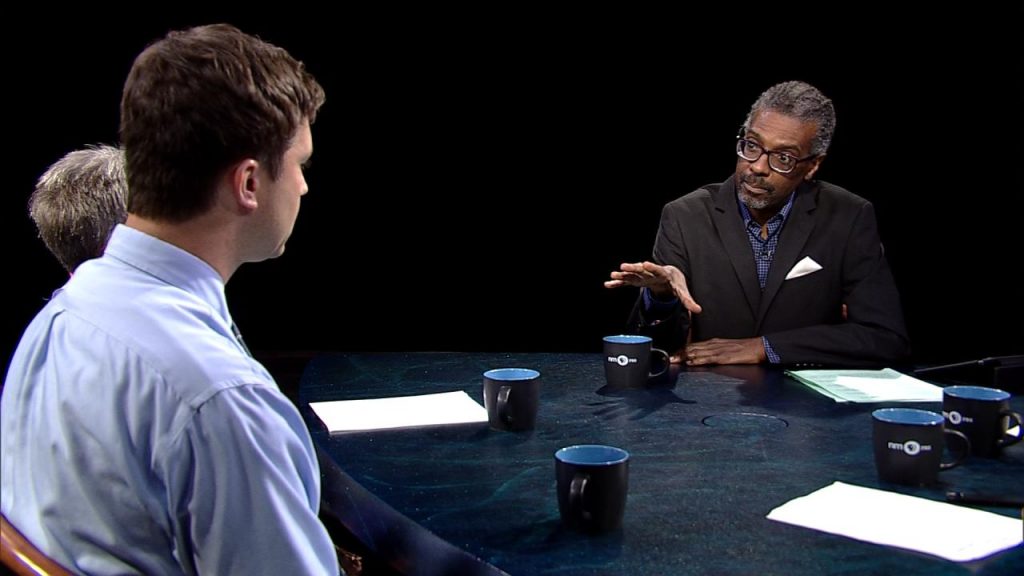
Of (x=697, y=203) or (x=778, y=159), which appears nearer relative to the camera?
(x=778, y=159)

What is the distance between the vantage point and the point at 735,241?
9.32ft

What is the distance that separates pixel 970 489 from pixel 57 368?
1187 millimetres

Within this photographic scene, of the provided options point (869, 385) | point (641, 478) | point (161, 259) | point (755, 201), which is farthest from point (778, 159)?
point (161, 259)

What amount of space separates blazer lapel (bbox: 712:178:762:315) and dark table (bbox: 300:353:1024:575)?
0.69 m

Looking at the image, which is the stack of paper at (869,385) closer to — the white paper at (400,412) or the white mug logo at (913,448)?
the white mug logo at (913,448)

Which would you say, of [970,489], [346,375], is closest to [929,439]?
[970,489]

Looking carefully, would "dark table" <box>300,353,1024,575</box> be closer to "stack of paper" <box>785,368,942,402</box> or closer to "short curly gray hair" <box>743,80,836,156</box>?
"stack of paper" <box>785,368,942,402</box>

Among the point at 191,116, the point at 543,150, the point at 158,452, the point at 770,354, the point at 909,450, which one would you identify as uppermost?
the point at 191,116

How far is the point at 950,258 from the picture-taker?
14.0 feet

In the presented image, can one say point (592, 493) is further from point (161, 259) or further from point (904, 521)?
point (161, 259)

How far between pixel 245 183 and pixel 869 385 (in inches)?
55.8

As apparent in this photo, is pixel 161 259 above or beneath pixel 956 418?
above


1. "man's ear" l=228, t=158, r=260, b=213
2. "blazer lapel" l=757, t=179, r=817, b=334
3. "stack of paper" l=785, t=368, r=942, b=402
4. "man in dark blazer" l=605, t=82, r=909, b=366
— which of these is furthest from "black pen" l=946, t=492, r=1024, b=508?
"blazer lapel" l=757, t=179, r=817, b=334

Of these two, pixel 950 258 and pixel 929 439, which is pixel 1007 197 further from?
pixel 929 439
